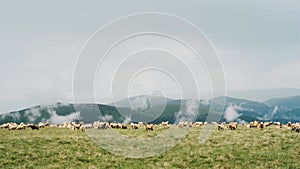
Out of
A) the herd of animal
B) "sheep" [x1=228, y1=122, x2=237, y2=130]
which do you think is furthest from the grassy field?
the herd of animal

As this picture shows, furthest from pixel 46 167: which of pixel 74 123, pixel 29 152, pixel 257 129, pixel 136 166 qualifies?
pixel 257 129

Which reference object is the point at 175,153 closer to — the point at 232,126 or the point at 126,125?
the point at 232,126

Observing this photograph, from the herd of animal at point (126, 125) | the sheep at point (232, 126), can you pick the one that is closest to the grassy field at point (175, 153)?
the sheep at point (232, 126)

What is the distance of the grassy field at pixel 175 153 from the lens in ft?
80.1

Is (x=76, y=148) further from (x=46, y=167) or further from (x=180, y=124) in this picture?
(x=180, y=124)

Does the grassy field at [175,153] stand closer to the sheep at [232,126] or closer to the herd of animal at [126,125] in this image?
the sheep at [232,126]

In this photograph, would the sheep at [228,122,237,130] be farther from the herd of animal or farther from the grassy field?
the grassy field

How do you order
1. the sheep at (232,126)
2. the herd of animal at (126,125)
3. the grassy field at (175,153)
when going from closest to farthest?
1. the grassy field at (175,153)
2. the sheep at (232,126)
3. the herd of animal at (126,125)

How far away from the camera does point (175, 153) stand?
27.2m

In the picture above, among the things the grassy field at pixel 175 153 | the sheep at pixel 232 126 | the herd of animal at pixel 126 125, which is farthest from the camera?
the herd of animal at pixel 126 125

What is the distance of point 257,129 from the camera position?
34781mm

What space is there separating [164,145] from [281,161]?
9.33m

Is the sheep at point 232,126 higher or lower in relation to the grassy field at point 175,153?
higher

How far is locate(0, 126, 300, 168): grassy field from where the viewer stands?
24406 millimetres
